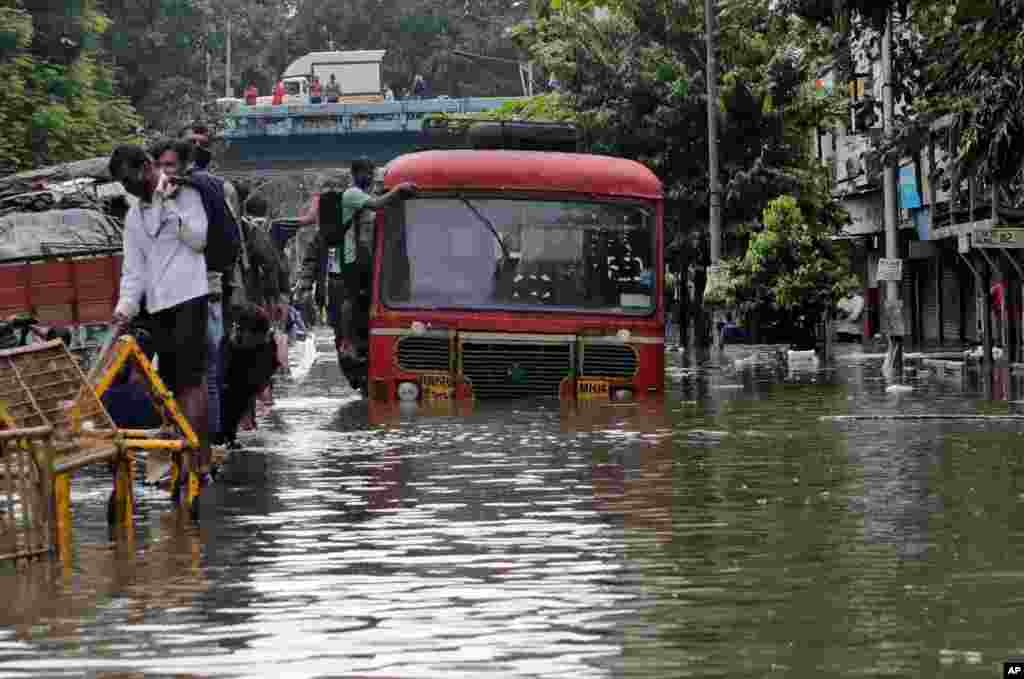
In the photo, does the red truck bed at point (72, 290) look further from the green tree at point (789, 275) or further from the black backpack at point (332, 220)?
the green tree at point (789, 275)

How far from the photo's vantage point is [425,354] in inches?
1003

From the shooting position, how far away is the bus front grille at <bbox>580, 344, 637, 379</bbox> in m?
25.5

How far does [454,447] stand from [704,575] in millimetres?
8292

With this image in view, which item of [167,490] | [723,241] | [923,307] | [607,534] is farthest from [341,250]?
[923,307]

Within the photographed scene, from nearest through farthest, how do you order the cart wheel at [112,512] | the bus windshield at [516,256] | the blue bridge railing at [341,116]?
the cart wheel at [112,512] → the bus windshield at [516,256] → the blue bridge railing at [341,116]

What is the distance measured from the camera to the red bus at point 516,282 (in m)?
25.5

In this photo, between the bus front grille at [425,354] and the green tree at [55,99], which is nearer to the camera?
the bus front grille at [425,354]

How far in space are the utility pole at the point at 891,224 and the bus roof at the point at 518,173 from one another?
698cm

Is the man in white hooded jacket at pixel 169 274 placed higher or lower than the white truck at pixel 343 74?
lower

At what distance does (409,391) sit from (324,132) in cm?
6957

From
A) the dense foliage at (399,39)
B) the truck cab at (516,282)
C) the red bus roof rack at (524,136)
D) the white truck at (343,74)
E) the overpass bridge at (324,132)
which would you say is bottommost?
the truck cab at (516,282)

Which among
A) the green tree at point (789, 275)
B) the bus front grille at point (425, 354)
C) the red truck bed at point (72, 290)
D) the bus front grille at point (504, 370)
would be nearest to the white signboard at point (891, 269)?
the green tree at point (789, 275)

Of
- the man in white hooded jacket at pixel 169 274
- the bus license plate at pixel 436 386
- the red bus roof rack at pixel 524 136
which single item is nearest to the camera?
the man in white hooded jacket at pixel 169 274

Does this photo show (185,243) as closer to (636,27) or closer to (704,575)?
(704,575)
